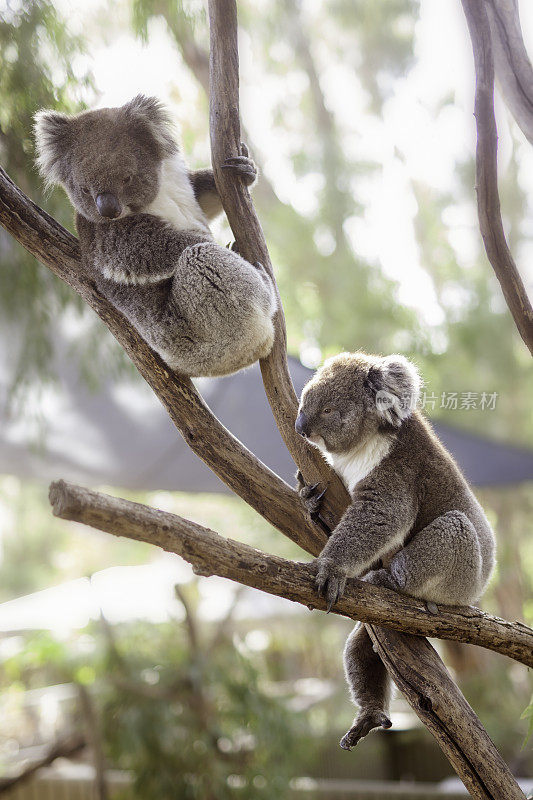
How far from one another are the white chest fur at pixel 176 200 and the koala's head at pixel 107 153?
36 millimetres

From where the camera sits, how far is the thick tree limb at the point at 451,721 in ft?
5.70

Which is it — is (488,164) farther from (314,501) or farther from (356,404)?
(314,501)

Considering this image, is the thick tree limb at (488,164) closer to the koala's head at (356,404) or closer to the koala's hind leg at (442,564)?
the koala's head at (356,404)

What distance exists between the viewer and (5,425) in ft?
12.5

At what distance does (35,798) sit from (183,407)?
387 centimetres

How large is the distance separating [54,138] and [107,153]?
0.19 m

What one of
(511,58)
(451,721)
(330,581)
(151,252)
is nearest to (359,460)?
(330,581)

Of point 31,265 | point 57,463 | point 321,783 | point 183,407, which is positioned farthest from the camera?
point 321,783

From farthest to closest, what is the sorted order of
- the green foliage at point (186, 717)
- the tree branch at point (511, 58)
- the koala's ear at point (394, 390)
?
the green foliage at point (186, 717) → the tree branch at point (511, 58) → the koala's ear at point (394, 390)

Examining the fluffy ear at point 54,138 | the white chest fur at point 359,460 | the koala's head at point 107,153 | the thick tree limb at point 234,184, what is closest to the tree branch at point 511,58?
the thick tree limb at point 234,184

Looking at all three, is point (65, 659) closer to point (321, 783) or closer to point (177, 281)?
point (321, 783)

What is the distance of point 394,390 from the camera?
2.04 meters

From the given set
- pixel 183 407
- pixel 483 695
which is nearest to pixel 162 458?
pixel 183 407

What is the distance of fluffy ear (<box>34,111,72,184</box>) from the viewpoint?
2.12 m
